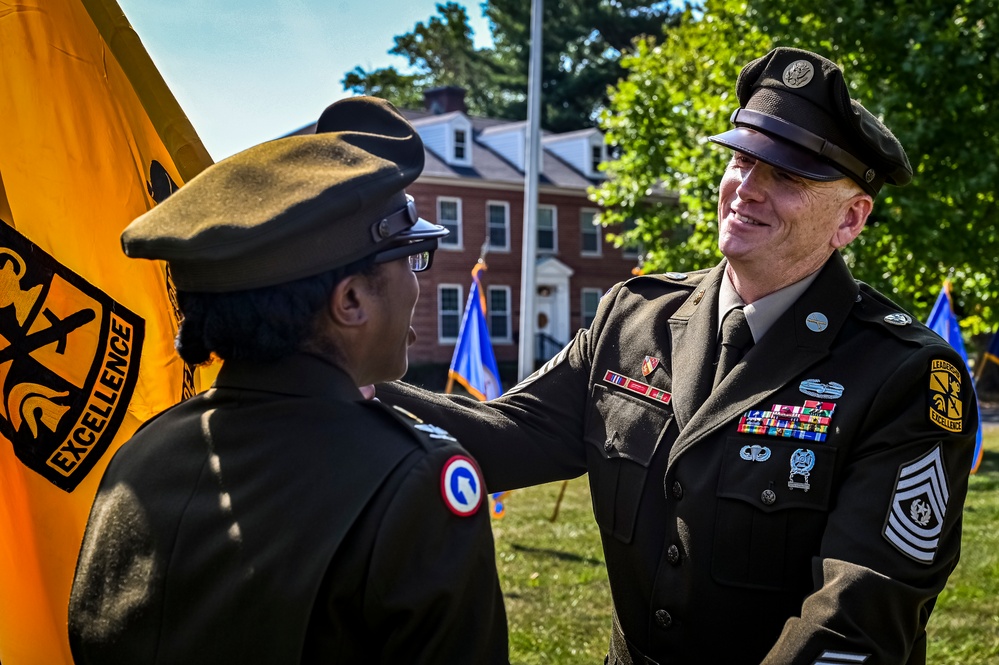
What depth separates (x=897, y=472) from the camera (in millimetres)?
2645

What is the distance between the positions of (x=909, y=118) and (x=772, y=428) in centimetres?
1461

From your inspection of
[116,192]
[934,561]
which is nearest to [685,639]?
[934,561]

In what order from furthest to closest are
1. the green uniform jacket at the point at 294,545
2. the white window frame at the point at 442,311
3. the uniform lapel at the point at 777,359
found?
the white window frame at the point at 442,311 < the uniform lapel at the point at 777,359 < the green uniform jacket at the point at 294,545

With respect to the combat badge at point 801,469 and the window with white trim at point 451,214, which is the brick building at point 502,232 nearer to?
the window with white trim at point 451,214

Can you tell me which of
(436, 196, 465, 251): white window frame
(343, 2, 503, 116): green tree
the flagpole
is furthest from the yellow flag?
(343, 2, 503, 116): green tree

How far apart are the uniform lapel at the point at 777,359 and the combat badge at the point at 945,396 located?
0.29 m

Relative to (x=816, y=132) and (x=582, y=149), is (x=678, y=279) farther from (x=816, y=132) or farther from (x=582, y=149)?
(x=582, y=149)

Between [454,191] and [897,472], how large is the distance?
115 feet

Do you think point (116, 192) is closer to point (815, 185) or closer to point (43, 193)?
point (43, 193)

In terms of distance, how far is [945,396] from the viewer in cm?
276

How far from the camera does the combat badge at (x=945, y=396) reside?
2.71 m

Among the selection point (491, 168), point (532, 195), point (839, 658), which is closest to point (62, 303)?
point (839, 658)

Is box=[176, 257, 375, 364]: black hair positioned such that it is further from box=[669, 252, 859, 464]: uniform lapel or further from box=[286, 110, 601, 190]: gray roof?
box=[286, 110, 601, 190]: gray roof

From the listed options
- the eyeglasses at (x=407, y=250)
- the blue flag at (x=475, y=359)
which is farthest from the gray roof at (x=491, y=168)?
the eyeglasses at (x=407, y=250)
